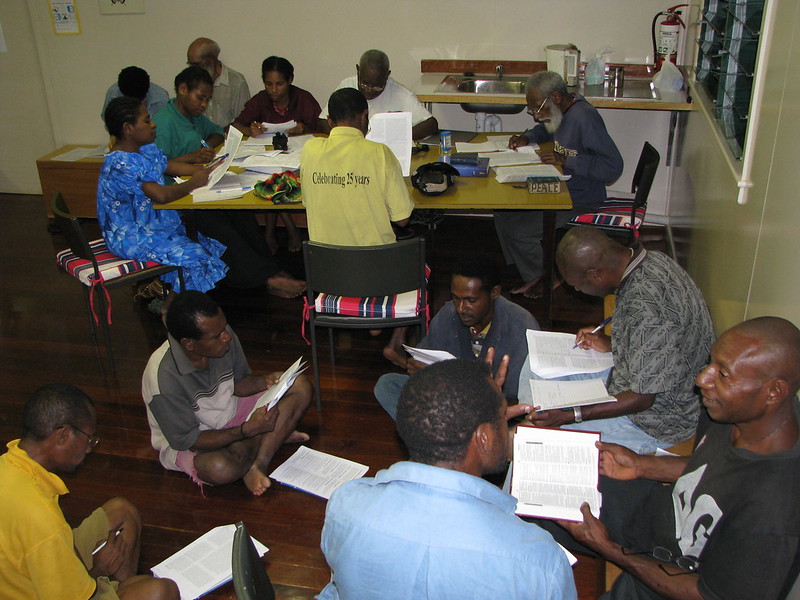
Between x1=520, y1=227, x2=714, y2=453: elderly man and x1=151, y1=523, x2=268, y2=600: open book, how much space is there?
1.16 meters

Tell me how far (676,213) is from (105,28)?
4.63 metres

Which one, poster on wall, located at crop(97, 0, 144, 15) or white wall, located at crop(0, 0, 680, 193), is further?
poster on wall, located at crop(97, 0, 144, 15)

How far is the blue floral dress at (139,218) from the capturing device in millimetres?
3713

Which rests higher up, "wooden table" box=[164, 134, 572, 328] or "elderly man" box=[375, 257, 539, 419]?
"wooden table" box=[164, 134, 572, 328]

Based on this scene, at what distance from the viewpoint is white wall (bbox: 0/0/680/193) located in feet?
16.9

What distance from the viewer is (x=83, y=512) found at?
112 inches

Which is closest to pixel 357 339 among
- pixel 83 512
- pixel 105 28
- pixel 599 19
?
pixel 83 512

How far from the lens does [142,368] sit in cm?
383

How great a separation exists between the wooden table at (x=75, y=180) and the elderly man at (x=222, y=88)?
38.9 inches

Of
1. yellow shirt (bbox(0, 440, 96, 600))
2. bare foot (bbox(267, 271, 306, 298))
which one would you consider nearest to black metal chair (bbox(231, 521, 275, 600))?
yellow shirt (bbox(0, 440, 96, 600))

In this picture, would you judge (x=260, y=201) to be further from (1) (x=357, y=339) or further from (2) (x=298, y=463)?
(2) (x=298, y=463)

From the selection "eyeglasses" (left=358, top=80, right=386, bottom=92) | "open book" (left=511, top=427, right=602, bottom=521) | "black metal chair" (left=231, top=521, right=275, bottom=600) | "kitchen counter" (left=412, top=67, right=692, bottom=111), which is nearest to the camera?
"black metal chair" (left=231, top=521, right=275, bottom=600)

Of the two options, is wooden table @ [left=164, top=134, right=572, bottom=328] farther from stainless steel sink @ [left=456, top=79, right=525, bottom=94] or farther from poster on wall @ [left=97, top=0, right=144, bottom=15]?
poster on wall @ [left=97, top=0, right=144, bottom=15]

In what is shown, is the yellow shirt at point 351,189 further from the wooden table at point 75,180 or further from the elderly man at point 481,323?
the wooden table at point 75,180
